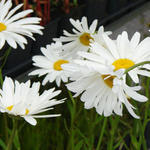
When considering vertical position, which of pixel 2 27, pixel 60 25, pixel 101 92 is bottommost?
pixel 101 92

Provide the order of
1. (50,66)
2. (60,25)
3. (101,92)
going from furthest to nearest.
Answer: (60,25), (50,66), (101,92)

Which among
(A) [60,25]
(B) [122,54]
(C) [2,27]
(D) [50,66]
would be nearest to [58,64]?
(D) [50,66]

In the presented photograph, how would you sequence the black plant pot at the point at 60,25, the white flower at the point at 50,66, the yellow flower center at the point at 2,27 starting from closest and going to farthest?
1. the yellow flower center at the point at 2,27
2. the white flower at the point at 50,66
3. the black plant pot at the point at 60,25

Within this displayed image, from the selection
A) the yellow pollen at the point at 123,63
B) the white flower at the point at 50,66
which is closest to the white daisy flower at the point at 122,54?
the yellow pollen at the point at 123,63

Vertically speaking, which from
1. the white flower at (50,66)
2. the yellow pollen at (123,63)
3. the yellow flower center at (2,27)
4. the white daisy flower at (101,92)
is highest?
the yellow flower center at (2,27)

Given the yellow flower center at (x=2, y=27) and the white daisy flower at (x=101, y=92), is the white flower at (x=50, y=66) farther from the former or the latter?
the white daisy flower at (x=101, y=92)

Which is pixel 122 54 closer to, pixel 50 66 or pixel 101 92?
pixel 101 92

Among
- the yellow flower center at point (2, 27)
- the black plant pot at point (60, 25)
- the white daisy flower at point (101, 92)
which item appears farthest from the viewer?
the black plant pot at point (60, 25)

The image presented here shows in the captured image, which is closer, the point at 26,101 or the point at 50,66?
the point at 26,101

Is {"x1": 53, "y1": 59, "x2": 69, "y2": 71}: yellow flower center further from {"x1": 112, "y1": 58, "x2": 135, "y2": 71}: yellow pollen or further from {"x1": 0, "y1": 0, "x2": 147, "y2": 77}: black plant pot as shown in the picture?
{"x1": 0, "y1": 0, "x2": 147, "y2": 77}: black plant pot

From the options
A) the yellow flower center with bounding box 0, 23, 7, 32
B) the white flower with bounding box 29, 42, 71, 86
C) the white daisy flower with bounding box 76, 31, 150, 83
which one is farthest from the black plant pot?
the white daisy flower with bounding box 76, 31, 150, 83
